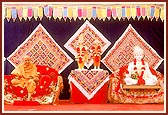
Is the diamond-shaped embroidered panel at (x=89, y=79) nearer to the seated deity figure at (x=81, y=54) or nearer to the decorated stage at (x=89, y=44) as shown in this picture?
the decorated stage at (x=89, y=44)

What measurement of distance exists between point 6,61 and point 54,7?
1.41m

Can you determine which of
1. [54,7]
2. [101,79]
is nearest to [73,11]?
[54,7]

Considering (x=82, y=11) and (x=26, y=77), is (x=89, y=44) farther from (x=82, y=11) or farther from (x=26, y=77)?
(x=26, y=77)

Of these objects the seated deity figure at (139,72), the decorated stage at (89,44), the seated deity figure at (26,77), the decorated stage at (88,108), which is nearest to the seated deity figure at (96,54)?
the decorated stage at (89,44)

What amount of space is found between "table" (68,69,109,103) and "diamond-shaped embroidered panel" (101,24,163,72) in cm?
52

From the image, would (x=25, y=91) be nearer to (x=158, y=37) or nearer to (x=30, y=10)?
(x=30, y=10)

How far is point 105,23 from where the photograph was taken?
1128 cm

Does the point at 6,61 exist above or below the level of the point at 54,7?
below

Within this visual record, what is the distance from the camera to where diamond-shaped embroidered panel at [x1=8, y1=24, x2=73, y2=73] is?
11133 millimetres

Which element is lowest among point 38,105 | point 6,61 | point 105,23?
point 38,105

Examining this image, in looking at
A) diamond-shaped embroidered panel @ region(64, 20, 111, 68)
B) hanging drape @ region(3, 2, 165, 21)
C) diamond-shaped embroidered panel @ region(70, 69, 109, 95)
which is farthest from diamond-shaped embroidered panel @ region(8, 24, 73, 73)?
diamond-shaped embroidered panel @ region(70, 69, 109, 95)

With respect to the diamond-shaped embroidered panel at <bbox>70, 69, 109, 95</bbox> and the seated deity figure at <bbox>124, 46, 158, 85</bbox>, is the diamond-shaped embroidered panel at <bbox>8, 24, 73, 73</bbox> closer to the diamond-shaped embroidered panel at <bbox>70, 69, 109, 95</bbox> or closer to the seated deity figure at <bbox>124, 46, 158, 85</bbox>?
the diamond-shaped embroidered panel at <bbox>70, 69, 109, 95</bbox>

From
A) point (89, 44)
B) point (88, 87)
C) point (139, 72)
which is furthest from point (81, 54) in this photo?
point (139, 72)

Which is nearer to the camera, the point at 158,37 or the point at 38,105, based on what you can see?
the point at 38,105
